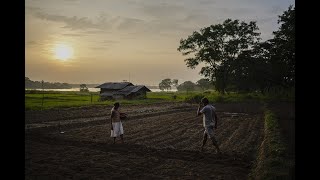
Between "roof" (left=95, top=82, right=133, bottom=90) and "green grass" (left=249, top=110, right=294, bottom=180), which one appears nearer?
"green grass" (left=249, top=110, right=294, bottom=180)

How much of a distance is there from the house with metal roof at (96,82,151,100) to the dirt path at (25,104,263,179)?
4239cm

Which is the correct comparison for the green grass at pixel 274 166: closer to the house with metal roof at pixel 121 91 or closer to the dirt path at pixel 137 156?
the dirt path at pixel 137 156

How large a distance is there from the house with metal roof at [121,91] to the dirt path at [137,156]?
139ft

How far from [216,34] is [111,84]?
23.2m

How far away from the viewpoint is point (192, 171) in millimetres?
9156

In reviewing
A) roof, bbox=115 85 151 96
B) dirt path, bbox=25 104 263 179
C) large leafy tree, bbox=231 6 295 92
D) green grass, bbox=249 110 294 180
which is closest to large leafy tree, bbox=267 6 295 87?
large leafy tree, bbox=231 6 295 92

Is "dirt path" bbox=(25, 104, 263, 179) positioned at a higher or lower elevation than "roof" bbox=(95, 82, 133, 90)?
lower

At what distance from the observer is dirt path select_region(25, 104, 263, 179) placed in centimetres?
889

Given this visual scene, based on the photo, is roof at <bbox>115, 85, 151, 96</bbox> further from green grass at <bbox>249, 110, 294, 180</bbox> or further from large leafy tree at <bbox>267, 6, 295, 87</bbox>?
green grass at <bbox>249, 110, 294, 180</bbox>

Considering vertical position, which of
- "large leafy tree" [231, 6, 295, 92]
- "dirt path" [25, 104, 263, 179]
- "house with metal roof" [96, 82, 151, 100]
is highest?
"large leafy tree" [231, 6, 295, 92]

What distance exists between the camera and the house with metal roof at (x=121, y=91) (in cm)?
5936

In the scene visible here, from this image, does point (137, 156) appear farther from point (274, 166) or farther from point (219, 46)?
point (219, 46)

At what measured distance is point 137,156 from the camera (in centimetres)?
1120

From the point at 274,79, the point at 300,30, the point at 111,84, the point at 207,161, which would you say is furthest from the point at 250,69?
the point at 300,30
